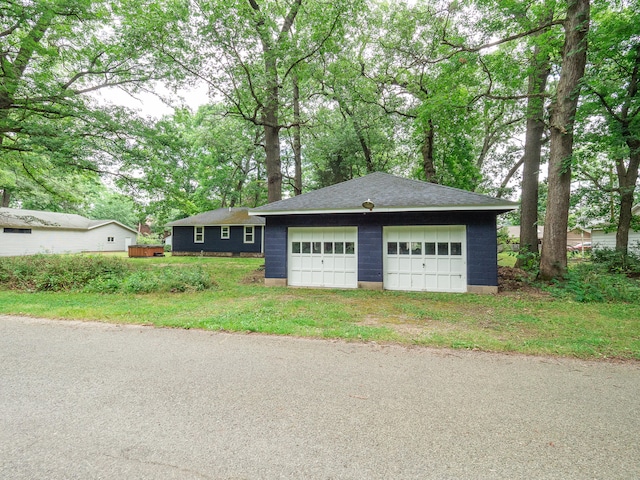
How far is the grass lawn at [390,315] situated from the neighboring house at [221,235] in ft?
40.6

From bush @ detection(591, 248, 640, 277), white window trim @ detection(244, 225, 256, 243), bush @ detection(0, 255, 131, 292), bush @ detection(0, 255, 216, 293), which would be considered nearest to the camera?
bush @ detection(0, 255, 216, 293)

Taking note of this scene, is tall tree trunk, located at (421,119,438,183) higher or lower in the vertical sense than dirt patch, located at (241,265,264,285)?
higher

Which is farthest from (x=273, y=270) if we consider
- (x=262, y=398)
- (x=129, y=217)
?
(x=129, y=217)

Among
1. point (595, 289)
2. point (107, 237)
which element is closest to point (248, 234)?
point (107, 237)

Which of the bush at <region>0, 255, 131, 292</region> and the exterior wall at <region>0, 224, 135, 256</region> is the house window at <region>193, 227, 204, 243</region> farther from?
the bush at <region>0, 255, 131, 292</region>

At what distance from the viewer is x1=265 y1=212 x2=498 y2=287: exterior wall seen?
8.45 m

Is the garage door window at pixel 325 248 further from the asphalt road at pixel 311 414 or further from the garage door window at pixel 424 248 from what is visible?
the asphalt road at pixel 311 414

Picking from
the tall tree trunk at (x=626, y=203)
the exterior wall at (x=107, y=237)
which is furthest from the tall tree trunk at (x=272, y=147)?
the exterior wall at (x=107, y=237)

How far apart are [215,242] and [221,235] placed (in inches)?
28.7

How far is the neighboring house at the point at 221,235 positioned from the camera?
2083 centimetres

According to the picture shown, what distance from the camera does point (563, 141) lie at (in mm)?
8438

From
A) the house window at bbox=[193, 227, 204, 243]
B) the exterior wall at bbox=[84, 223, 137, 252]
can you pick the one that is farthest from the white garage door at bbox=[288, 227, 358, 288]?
the exterior wall at bbox=[84, 223, 137, 252]

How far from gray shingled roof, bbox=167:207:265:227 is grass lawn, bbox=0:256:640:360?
12438 mm

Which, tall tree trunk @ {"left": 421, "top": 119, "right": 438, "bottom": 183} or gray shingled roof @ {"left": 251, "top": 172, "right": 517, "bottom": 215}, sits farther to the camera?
tall tree trunk @ {"left": 421, "top": 119, "right": 438, "bottom": 183}
